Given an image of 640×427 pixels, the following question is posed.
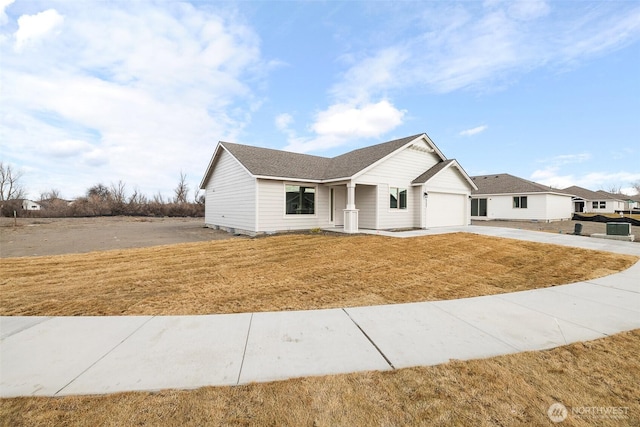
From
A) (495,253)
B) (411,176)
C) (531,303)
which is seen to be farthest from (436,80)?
(531,303)

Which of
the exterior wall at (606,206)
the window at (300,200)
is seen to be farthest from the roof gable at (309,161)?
the exterior wall at (606,206)

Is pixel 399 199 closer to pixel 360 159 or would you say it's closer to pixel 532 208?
Result: pixel 360 159

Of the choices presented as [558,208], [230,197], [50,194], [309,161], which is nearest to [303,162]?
[309,161]

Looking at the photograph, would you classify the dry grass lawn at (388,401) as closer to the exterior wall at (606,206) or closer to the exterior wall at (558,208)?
the exterior wall at (558,208)

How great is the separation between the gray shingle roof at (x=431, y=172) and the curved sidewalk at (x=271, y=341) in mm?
12295

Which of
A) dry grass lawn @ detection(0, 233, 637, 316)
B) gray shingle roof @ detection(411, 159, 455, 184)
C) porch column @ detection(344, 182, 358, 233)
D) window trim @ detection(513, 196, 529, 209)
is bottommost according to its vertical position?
dry grass lawn @ detection(0, 233, 637, 316)

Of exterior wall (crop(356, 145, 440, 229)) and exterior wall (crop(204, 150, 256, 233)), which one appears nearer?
exterior wall (crop(204, 150, 256, 233))

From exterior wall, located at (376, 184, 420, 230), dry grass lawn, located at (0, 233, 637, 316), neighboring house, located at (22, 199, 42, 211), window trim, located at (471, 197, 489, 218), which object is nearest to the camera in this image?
dry grass lawn, located at (0, 233, 637, 316)

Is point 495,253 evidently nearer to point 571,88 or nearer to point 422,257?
point 422,257

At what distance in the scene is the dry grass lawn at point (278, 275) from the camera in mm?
4820

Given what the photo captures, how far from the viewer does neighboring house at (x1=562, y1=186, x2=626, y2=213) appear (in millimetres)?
39969

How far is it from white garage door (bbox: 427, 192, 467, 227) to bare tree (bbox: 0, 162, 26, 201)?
63.3 metres

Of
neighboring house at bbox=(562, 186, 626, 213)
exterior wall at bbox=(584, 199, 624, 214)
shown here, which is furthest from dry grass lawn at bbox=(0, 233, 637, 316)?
exterior wall at bbox=(584, 199, 624, 214)
